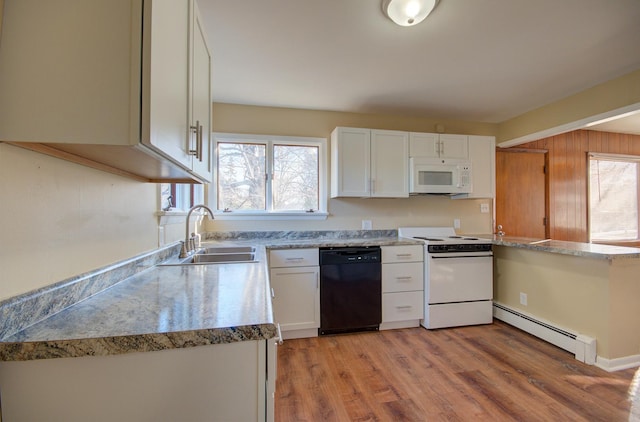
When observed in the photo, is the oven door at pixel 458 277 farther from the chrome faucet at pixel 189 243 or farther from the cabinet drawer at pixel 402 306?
the chrome faucet at pixel 189 243

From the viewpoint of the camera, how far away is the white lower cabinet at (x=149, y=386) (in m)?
0.65

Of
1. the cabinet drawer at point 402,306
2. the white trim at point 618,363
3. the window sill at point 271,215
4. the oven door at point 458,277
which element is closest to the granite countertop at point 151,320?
the window sill at point 271,215

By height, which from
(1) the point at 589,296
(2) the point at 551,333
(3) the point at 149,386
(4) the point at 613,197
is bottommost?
(2) the point at 551,333

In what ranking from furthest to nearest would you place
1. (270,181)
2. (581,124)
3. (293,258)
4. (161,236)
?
(270,181) < (581,124) < (293,258) < (161,236)

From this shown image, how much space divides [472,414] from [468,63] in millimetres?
2426

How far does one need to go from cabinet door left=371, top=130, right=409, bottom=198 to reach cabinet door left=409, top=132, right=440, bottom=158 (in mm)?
60

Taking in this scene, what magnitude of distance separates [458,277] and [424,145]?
144 cm

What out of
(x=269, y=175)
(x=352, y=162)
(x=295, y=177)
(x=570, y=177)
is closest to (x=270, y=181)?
(x=269, y=175)

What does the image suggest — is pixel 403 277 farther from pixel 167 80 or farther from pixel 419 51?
pixel 167 80

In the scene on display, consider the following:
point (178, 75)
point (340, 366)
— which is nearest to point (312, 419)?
point (340, 366)

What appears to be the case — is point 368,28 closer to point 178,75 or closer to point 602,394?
point 178,75

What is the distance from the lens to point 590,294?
2096 mm

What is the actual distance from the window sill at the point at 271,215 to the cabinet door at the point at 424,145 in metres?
1.20

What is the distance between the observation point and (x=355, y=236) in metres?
3.13
